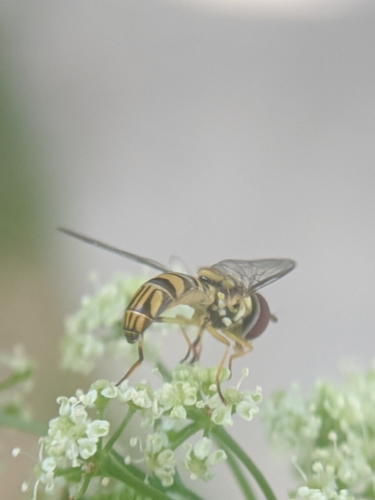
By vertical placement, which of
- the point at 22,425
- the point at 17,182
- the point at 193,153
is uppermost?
the point at 193,153

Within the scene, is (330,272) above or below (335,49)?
below

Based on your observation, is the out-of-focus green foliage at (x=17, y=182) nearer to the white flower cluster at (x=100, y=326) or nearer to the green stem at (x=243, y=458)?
the white flower cluster at (x=100, y=326)

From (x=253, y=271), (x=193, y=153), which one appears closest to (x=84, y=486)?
(x=253, y=271)

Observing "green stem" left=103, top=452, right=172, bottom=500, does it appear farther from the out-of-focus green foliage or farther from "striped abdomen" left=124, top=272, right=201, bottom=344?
the out-of-focus green foliage

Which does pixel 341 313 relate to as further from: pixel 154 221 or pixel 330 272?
pixel 154 221

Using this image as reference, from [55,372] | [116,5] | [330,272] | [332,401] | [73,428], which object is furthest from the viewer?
[116,5]

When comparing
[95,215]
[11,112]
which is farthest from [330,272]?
→ [11,112]

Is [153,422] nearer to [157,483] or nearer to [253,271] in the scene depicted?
[157,483]
